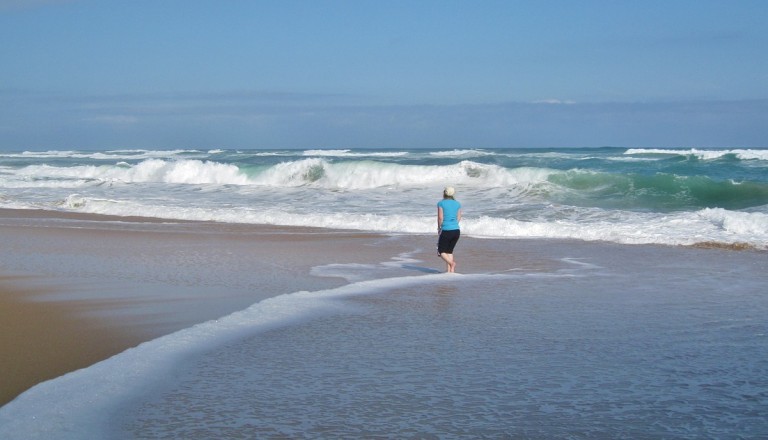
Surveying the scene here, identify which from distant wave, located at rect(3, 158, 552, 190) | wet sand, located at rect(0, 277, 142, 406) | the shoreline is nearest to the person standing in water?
the shoreline

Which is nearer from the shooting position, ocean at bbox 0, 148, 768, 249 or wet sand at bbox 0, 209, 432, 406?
wet sand at bbox 0, 209, 432, 406

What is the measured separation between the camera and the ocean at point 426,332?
4602mm

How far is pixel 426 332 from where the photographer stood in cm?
683

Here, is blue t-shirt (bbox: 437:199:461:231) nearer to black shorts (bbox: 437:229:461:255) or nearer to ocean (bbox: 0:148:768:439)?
black shorts (bbox: 437:229:461:255)

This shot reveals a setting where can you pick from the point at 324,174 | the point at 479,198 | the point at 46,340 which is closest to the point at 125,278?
the point at 46,340

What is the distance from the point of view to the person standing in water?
34.2 ft

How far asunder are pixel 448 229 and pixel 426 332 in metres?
3.87

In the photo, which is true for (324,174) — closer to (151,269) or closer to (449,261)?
(151,269)

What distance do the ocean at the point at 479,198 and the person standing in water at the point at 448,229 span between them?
4.28 metres

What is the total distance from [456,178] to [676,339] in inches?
933

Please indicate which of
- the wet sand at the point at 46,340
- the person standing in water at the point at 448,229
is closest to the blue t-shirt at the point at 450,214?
the person standing in water at the point at 448,229

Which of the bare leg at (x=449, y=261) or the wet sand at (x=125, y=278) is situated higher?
the bare leg at (x=449, y=261)

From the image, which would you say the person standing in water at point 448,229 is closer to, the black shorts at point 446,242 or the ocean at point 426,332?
the black shorts at point 446,242

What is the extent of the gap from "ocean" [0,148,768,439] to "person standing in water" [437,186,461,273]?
1.02ft
